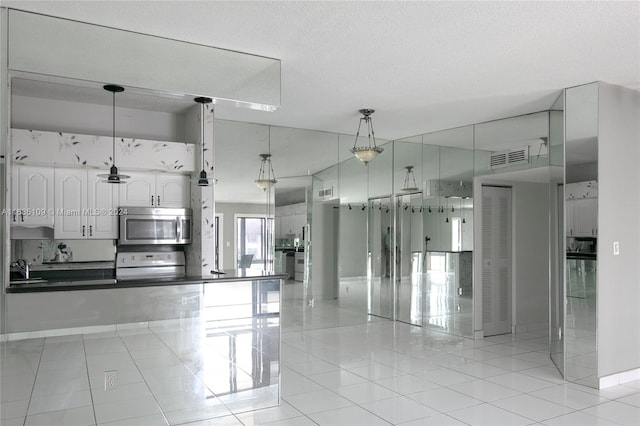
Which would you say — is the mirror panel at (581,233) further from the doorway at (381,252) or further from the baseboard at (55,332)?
the baseboard at (55,332)

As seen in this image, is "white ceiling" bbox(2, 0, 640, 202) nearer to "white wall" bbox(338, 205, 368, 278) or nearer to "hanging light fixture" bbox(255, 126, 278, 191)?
"hanging light fixture" bbox(255, 126, 278, 191)

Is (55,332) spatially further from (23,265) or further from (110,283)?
(23,265)

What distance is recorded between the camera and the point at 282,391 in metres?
4.51

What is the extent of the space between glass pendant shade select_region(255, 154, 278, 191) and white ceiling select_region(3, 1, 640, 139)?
126 cm

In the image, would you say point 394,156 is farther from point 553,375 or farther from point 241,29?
point 241,29

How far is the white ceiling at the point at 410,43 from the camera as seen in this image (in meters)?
3.29

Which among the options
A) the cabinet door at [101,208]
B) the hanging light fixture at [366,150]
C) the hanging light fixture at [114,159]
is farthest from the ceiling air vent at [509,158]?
the cabinet door at [101,208]

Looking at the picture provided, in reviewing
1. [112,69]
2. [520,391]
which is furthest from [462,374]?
[112,69]

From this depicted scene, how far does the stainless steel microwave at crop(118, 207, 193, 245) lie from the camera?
5473mm

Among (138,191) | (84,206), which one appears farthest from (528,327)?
(84,206)

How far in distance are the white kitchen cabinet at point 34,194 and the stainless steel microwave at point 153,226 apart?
0.74 m

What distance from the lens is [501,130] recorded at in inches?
258

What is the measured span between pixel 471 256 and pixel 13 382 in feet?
18.0

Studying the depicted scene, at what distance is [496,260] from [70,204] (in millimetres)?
5515
